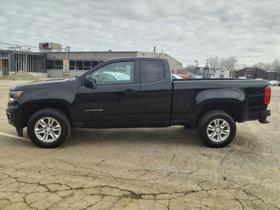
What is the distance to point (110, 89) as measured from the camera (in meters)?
6.12

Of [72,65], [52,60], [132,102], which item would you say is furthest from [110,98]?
[52,60]

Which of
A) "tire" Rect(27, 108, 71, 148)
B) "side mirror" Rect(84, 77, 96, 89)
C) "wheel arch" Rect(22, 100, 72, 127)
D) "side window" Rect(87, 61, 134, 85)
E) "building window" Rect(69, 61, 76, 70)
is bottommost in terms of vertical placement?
"tire" Rect(27, 108, 71, 148)

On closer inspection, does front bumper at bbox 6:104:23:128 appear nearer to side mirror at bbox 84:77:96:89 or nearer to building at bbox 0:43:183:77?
side mirror at bbox 84:77:96:89

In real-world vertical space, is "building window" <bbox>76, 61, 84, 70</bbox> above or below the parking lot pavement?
above

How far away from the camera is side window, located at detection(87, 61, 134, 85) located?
6207mm

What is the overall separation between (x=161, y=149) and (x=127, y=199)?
242 cm

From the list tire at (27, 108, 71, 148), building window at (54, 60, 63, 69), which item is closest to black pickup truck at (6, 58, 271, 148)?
tire at (27, 108, 71, 148)

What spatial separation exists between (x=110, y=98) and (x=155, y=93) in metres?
0.93

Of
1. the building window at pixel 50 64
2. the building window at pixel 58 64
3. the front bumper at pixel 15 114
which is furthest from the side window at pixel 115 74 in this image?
the building window at pixel 50 64

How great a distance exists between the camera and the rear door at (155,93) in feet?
20.4

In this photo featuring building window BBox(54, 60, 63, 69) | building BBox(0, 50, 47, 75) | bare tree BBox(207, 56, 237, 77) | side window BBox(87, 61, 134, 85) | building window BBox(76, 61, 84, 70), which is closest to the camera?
side window BBox(87, 61, 134, 85)

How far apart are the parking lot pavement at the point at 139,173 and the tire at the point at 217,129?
0.20 m

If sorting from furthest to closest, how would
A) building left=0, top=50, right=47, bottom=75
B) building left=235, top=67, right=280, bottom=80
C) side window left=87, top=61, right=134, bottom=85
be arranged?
building left=235, top=67, right=280, bottom=80 < building left=0, top=50, right=47, bottom=75 < side window left=87, top=61, right=134, bottom=85

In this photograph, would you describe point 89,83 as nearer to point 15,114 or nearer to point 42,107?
point 42,107
